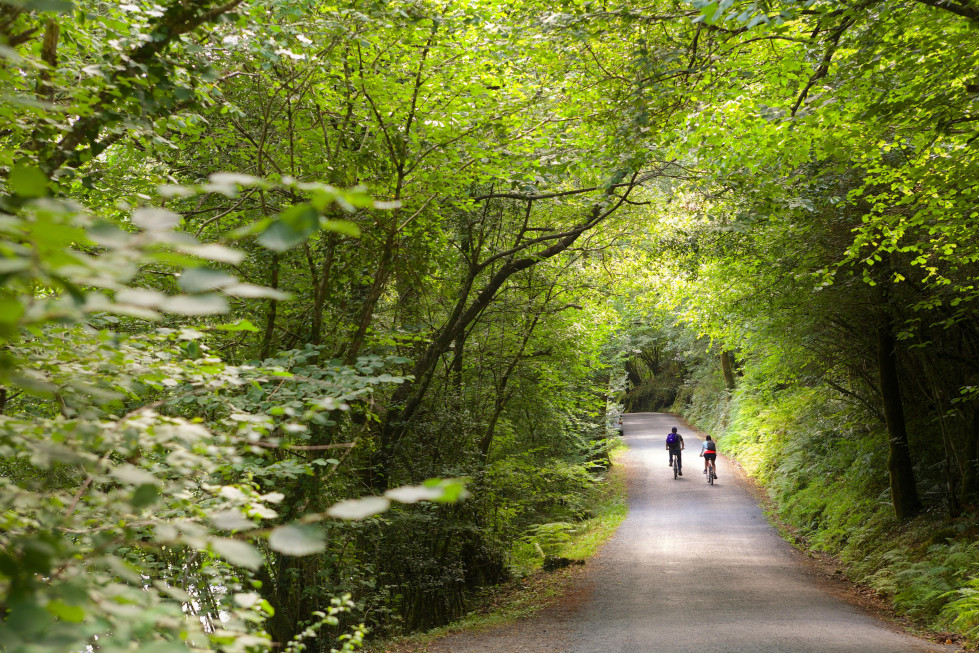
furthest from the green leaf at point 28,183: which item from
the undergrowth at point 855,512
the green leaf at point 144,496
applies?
the undergrowth at point 855,512

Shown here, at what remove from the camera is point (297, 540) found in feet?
4.17

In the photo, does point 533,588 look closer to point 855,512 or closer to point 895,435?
point 855,512

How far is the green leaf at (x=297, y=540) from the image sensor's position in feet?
4.06

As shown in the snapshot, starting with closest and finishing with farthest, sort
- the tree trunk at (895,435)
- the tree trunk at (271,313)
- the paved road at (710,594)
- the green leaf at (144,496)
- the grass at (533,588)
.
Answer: the green leaf at (144,496), the tree trunk at (271,313), the paved road at (710,594), the grass at (533,588), the tree trunk at (895,435)

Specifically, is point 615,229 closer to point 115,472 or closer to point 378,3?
point 378,3

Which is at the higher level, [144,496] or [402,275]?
Answer: [402,275]

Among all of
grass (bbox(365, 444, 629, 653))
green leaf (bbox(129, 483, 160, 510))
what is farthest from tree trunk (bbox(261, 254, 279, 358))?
green leaf (bbox(129, 483, 160, 510))

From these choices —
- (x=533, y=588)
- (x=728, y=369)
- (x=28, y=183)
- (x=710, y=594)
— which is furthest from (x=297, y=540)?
(x=728, y=369)

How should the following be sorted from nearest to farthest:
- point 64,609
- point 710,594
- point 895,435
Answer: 1. point 64,609
2. point 710,594
3. point 895,435

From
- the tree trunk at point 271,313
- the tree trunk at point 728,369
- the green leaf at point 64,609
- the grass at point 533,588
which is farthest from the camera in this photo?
the tree trunk at point 728,369

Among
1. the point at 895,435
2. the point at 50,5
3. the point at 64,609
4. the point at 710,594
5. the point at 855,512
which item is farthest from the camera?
the point at 855,512

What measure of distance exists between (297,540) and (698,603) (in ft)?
33.5

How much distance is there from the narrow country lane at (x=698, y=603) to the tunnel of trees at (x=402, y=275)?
1.07m

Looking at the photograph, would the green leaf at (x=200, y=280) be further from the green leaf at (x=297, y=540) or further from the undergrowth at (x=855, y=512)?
the undergrowth at (x=855, y=512)
